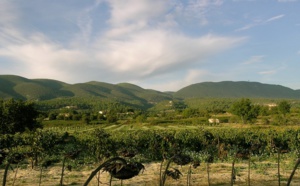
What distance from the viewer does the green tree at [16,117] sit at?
140 ft

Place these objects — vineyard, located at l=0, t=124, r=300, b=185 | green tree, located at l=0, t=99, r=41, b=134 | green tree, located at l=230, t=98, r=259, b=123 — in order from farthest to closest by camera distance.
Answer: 1. green tree, located at l=230, t=98, r=259, b=123
2. green tree, located at l=0, t=99, r=41, b=134
3. vineyard, located at l=0, t=124, r=300, b=185

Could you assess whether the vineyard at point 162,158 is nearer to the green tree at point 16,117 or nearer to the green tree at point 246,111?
the green tree at point 16,117

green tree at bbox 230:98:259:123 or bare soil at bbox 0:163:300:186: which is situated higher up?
green tree at bbox 230:98:259:123

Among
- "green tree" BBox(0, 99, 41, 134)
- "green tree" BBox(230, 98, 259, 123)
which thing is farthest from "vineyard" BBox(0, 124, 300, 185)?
"green tree" BBox(230, 98, 259, 123)

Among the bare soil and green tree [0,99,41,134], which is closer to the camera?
the bare soil

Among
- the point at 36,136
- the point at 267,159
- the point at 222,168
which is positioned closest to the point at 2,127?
the point at 36,136

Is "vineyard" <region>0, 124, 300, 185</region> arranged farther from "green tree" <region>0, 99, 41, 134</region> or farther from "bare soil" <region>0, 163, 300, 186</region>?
"green tree" <region>0, 99, 41, 134</region>

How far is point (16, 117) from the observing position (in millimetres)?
43188

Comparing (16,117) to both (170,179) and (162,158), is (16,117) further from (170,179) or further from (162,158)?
(170,179)

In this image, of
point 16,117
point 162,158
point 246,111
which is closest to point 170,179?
point 162,158

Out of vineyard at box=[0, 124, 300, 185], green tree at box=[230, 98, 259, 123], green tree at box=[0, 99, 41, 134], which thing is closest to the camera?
vineyard at box=[0, 124, 300, 185]

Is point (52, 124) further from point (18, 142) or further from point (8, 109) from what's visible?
point (18, 142)

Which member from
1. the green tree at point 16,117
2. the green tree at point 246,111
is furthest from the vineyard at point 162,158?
the green tree at point 246,111

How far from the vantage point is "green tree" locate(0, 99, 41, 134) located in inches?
1676
